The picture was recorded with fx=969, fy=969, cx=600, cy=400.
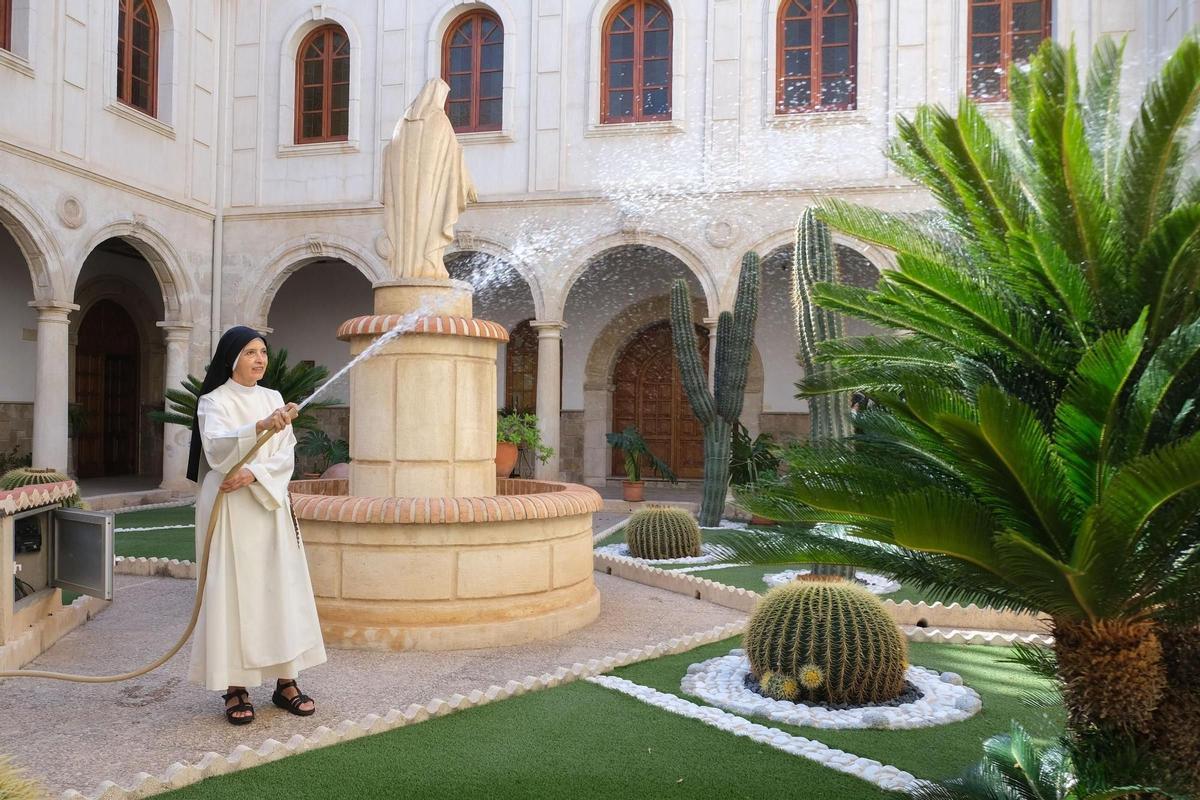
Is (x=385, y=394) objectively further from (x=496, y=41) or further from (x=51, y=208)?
(x=496, y=41)

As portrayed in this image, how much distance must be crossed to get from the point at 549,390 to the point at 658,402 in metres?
3.46

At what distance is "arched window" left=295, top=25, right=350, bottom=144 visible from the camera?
15406 millimetres

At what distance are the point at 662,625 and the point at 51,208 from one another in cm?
1024

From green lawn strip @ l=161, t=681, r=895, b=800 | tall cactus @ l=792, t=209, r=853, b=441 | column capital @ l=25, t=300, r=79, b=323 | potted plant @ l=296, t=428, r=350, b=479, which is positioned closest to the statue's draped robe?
green lawn strip @ l=161, t=681, r=895, b=800

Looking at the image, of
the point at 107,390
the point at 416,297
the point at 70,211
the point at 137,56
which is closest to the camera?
the point at 416,297

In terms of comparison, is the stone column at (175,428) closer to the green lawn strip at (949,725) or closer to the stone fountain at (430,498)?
the stone fountain at (430,498)

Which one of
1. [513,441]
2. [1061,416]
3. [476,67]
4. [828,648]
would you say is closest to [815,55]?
[476,67]

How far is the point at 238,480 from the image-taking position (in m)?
3.88

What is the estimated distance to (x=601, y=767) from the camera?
146 inches

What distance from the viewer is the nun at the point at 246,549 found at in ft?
12.8

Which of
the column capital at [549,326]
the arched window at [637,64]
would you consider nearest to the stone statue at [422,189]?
the column capital at [549,326]

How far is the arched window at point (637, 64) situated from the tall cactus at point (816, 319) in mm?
6350

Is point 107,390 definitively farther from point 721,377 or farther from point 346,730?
point 346,730

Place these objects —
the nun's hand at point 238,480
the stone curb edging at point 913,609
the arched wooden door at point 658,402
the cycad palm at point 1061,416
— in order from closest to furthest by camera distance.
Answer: the cycad palm at point 1061,416 → the nun's hand at point 238,480 → the stone curb edging at point 913,609 → the arched wooden door at point 658,402
